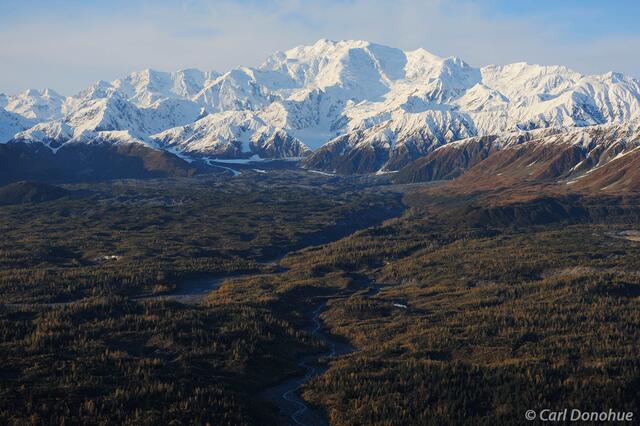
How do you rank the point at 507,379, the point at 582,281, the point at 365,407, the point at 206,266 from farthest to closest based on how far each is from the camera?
the point at 206,266 → the point at 582,281 → the point at 507,379 → the point at 365,407

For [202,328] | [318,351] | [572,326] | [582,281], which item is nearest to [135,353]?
[202,328]

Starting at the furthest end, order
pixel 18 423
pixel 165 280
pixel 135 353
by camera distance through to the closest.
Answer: pixel 165 280 → pixel 135 353 → pixel 18 423

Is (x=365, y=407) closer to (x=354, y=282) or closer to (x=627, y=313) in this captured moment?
(x=627, y=313)

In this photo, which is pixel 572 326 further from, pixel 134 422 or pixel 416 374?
pixel 134 422

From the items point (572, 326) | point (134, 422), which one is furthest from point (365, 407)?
point (572, 326)

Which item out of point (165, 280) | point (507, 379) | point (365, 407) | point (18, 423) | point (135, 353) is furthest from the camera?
point (165, 280)

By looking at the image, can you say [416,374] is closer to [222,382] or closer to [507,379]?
[507,379]

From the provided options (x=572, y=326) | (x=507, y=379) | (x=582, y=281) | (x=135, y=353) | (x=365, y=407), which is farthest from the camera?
(x=582, y=281)

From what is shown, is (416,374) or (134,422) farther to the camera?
(416,374)

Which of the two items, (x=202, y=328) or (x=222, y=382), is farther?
(x=202, y=328)
